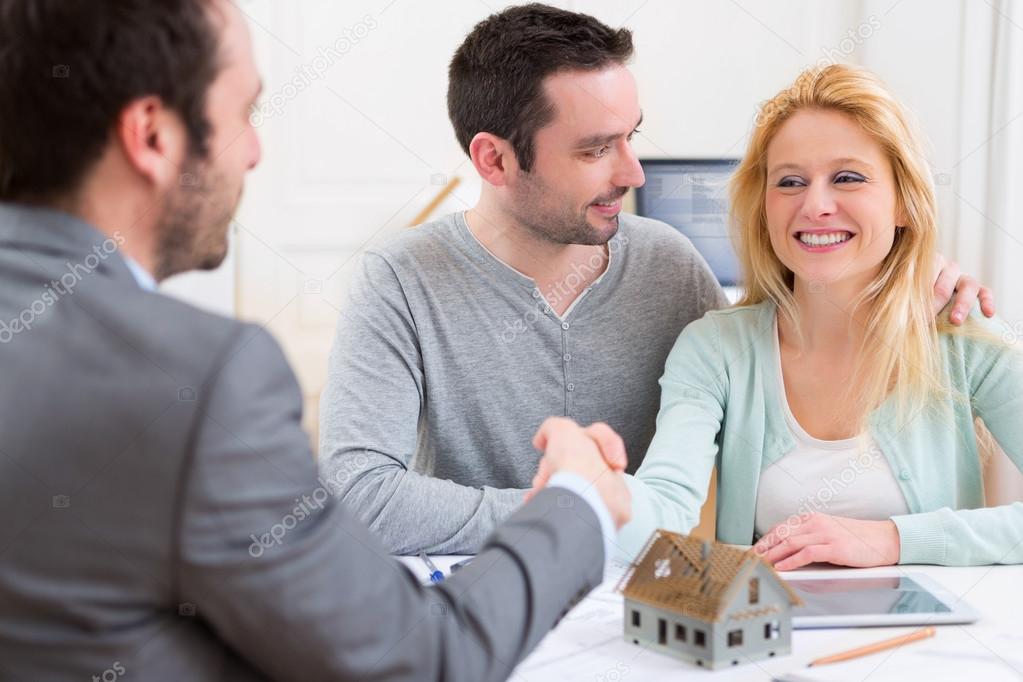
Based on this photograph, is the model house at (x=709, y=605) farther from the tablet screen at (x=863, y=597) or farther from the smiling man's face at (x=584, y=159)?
the smiling man's face at (x=584, y=159)

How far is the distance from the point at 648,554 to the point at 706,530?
1107 mm

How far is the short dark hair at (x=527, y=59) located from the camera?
1961 millimetres

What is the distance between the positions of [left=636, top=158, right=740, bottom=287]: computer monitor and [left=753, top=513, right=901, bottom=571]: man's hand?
77.1 inches

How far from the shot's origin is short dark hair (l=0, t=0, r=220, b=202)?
818 mm

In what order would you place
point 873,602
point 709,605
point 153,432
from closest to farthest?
1. point 153,432
2. point 709,605
3. point 873,602

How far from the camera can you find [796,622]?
3.96 feet

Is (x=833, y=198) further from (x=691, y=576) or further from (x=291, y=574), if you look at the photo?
(x=291, y=574)

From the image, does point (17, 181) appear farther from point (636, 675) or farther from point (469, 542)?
point (469, 542)

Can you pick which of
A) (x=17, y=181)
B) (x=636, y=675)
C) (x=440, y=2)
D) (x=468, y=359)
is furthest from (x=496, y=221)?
(x=440, y=2)

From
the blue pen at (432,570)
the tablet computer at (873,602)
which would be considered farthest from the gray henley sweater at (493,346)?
the tablet computer at (873,602)

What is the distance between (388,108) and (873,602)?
2.55m

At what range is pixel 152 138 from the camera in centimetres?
84

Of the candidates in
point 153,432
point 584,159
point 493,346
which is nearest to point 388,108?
point 584,159

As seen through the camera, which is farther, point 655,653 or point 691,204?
point 691,204
